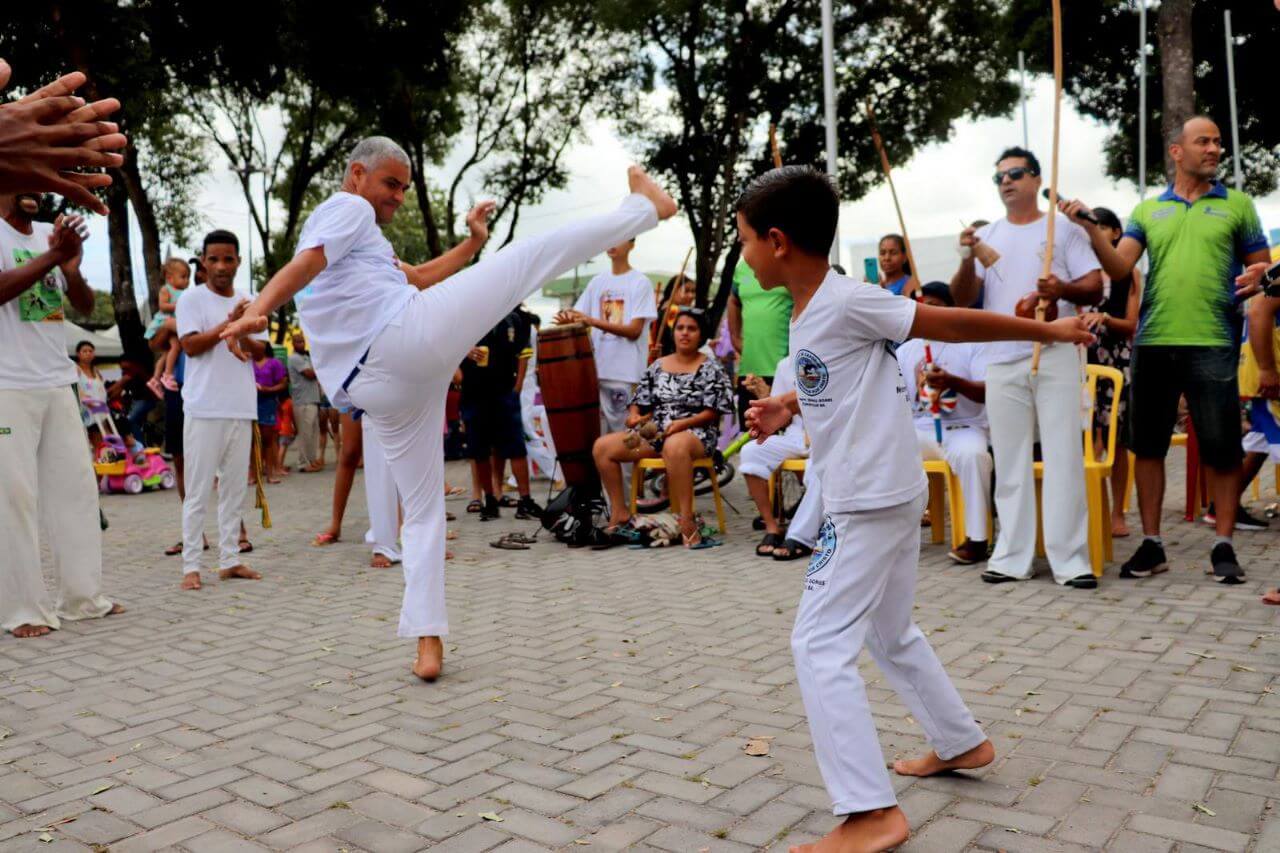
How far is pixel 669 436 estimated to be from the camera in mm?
7902

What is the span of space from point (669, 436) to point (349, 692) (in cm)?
408

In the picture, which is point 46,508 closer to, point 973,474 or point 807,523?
point 807,523

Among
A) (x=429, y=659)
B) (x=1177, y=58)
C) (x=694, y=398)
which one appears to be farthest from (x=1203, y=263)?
(x=1177, y=58)

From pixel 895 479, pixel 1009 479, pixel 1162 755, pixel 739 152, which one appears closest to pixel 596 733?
pixel 895 479

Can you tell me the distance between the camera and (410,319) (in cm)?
405

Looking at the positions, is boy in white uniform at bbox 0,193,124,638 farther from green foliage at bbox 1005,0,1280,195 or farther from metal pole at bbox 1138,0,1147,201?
metal pole at bbox 1138,0,1147,201

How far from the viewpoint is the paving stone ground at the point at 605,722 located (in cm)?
284

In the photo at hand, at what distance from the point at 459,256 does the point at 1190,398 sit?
4046 millimetres

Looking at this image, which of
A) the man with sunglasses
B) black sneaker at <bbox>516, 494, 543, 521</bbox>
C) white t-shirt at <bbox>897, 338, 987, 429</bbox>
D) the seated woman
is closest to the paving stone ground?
the man with sunglasses

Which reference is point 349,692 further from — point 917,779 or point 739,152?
point 739,152

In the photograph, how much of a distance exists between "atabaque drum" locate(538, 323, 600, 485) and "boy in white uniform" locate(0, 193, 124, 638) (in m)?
3.61

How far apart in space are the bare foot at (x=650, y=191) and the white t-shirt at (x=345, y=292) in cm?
101

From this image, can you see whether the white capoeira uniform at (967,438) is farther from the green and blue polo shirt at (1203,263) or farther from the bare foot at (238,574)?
the bare foot at (238,574)

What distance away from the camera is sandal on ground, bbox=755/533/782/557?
23.4 feet
